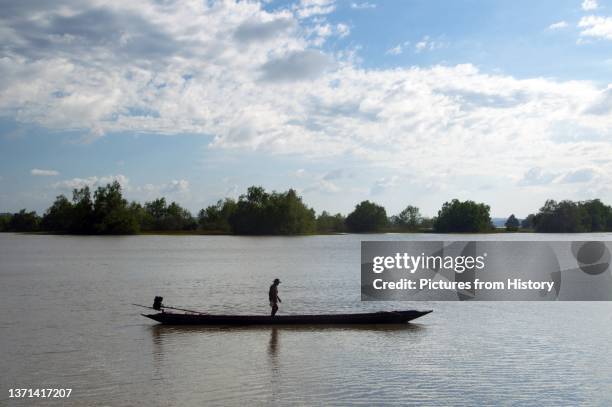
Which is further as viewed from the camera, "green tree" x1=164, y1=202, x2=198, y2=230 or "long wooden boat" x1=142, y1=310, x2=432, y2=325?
"green tree" x1=164, y1=202, x2=198, y2=230

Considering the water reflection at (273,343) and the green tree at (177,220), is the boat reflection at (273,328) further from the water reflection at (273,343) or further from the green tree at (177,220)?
the green tree at (177,220)

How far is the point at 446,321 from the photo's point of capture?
89.0 feet

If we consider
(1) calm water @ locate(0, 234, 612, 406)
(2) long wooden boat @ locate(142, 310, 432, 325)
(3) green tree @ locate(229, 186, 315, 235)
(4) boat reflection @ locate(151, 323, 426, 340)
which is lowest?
(1) calm water @ locate(0, 234, 612, 406)

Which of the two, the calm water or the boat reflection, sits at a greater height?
the boat reflection

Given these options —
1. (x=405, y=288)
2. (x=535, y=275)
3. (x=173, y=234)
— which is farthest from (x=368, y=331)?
(x=173, y=234)

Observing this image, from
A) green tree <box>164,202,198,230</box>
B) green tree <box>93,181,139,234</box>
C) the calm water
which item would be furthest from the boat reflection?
green tree <box>164,202,198,230</box>

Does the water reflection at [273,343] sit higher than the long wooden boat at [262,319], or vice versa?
the long wooden boat at [262,319]

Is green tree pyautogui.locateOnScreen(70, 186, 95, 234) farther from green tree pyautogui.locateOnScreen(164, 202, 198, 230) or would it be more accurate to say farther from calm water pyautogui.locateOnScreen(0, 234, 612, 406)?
calm water pyautogui.locateOnScreen(0, 234, 612, 406)

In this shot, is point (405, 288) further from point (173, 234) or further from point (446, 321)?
point (173, 234)

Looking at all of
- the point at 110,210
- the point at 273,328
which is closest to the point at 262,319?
the point at 273,328

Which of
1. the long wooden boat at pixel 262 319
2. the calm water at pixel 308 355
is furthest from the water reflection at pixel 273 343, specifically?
the long wooden boat at pixel 262 319

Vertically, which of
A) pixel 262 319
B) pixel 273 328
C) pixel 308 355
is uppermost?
pixel 262 319

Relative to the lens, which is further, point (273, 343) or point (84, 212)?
point (84, 212)

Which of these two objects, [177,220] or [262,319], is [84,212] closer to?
[177,220]
